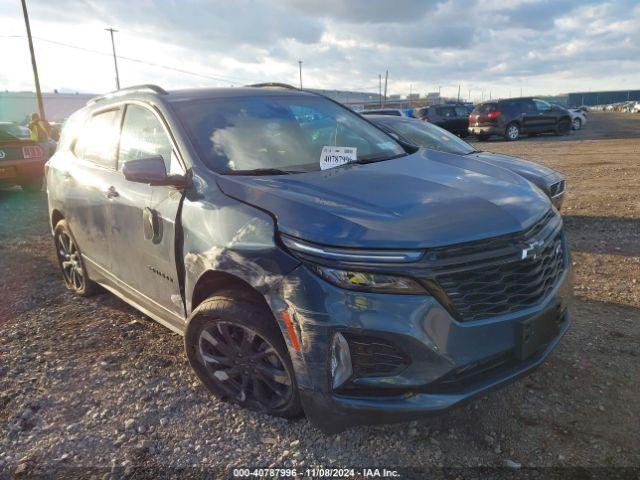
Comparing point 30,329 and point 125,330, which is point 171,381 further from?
point 30,329

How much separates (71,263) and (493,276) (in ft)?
12.7

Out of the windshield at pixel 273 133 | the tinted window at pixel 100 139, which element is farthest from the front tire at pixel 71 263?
the windshield at pixel 273 133

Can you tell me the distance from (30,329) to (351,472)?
297 centimetres

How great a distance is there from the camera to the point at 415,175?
2.70 meters

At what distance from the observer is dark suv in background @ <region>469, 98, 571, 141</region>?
66.1 ft

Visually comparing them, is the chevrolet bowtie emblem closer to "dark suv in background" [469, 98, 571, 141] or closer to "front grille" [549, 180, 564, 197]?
"front grille" [549, 180, 564, 197]

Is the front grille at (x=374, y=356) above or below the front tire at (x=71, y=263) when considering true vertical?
above

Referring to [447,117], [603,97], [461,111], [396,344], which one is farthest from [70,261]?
A: [603,97]

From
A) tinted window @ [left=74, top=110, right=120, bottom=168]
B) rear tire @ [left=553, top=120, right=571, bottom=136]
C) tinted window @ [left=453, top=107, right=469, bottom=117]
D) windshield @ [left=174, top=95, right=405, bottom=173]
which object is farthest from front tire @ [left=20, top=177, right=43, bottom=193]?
rear tire @ [left=553, top=120, right=571, bottom=136]

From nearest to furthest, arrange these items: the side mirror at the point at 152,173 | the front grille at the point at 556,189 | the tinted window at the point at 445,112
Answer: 1. the side mirror at the point at 152,173
2. the front grille at the point at 556,189
3. the tinted window at the point at 445,112

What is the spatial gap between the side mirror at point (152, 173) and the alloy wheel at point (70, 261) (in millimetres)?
1888

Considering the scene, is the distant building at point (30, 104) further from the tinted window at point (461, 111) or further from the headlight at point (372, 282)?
the headlight at point (372, 282)

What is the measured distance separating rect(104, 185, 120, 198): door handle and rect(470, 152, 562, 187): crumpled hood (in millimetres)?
4038

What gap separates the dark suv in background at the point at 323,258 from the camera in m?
1.99
